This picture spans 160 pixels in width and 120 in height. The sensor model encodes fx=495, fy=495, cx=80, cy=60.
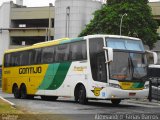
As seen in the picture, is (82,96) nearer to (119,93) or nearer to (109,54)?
(119,93)

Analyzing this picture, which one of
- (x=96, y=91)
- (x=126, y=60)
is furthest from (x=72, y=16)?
(x=126, y=60)

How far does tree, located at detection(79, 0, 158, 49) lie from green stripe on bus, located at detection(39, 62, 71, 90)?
33498mm

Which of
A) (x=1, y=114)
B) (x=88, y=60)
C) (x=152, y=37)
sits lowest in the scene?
(x=1, y=114)

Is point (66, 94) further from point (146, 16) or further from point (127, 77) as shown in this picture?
point (146, 16)

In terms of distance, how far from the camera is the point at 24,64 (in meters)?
32.1

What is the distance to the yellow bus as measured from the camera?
22.9 meters

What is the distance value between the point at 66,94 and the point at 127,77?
15.9ft

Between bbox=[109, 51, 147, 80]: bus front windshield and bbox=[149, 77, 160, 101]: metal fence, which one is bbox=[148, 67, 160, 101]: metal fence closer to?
bbox=[149, 77, 160, 101]: metal fence

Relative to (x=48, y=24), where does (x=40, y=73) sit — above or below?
below

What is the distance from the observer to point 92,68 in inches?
940

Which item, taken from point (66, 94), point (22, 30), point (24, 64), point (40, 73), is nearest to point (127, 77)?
point (66, 94)

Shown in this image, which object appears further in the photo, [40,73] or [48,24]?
[48,24]

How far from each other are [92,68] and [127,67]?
1.81 metres

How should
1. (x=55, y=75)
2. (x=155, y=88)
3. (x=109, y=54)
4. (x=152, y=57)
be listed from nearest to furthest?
(x=109, y=54) → (x=152, y=57) → (x=55, y=75) → (x=155, y=88)
